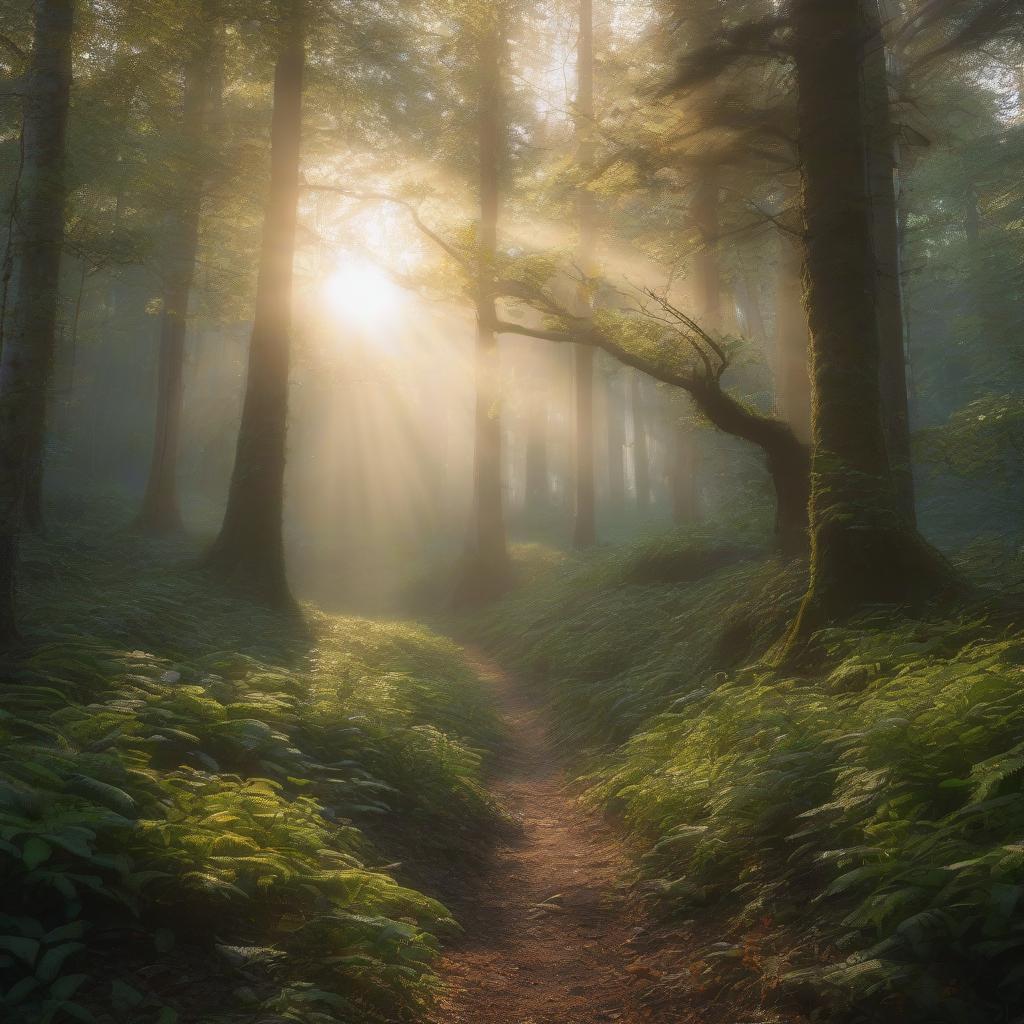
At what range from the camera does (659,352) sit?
388 inches

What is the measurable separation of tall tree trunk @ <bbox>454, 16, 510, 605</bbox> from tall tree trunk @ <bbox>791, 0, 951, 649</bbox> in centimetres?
1086

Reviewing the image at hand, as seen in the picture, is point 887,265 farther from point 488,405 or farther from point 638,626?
point 488,405

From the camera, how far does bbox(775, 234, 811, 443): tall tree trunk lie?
12.2 m

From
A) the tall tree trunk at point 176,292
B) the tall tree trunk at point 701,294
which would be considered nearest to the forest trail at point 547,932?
the tall tree trunk at point 701,294

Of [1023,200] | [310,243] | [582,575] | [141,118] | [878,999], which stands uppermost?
[1023,200]

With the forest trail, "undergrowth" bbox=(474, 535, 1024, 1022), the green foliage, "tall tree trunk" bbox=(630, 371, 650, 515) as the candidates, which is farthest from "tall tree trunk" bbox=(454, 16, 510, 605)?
"tall tree trunk" bbox=(630, 371, 650, 515)

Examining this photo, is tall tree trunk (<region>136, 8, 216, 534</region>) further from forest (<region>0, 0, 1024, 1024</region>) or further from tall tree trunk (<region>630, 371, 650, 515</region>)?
tall tree trunk (<region>630, 371, 650, 515</region>)

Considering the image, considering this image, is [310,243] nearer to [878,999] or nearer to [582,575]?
[582,575]

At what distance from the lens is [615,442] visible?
163 ft

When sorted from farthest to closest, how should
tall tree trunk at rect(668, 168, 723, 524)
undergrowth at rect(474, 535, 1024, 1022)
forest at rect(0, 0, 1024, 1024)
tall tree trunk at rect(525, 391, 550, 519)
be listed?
1. tall tree trunk at rect(525, 391, 550, 519)
2. tall tree trunk at rect(668, 168, 723, 524)
3. forest at rect(0, 0, 1024, 1024)
4. undergrowth at rect(474, 535, 1024, 1022)

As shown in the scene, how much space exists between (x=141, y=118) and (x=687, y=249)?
12.3 m

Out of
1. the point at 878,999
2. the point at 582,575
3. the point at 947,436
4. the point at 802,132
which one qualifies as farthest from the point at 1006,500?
the point at 878,999

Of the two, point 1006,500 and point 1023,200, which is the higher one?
point 1023,200

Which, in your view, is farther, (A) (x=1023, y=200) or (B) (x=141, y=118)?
(A) (x=1023, y=200)
